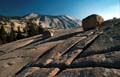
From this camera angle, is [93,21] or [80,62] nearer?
[80,62]

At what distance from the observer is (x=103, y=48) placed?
1741 cm

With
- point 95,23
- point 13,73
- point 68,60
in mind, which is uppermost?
point 95,23

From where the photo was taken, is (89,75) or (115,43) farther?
(115,43)

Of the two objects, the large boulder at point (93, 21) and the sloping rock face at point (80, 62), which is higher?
the large boulder at point (93, 21)

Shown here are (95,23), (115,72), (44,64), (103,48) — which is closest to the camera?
(115,72)

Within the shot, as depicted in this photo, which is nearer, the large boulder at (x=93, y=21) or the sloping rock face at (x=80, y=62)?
the sloping rock face at (x=80, y=62)

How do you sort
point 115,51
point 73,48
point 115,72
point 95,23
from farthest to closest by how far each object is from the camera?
1. point 95,23
2. point 73,48
3. point 115,51
4. point 115,72

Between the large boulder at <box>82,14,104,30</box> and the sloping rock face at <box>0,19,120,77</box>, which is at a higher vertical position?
the large boulder at <box>82,14,104,30</box>

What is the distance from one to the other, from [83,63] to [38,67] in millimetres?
4226

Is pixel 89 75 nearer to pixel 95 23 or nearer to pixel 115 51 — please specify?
pixel 115 51

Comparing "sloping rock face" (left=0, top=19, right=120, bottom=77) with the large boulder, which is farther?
the large boulder

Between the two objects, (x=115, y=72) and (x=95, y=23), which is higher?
(x=95, y=23)

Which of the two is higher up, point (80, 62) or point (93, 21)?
point (93, 21)

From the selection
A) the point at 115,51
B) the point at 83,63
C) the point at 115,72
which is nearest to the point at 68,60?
the point at 83,63
